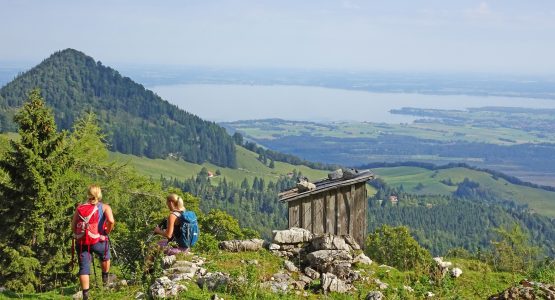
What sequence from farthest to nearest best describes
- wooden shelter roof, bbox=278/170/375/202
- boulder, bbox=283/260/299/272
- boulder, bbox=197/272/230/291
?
wooden shelter roof, bbox=278/170/375/202 < boulder, bbox=283/260/299/272 < boulder, bbox=197/272/230/291

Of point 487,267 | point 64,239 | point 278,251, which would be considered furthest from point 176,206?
point 64,239

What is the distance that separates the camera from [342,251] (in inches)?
710

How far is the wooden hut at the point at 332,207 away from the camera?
22.7m

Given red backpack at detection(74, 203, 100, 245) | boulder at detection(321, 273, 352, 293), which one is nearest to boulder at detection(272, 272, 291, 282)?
boulder at detection(321, 273, 352, 293)

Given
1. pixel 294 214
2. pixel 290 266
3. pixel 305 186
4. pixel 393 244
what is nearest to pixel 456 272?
pixel 290 266

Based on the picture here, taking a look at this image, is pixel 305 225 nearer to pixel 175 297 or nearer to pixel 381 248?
pixel 175 297

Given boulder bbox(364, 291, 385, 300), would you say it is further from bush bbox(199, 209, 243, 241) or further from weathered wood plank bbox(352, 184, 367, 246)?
bush bbox(199, 209, 243, 241)

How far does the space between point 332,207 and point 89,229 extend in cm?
1144

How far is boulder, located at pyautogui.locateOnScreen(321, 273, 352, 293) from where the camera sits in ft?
50.6

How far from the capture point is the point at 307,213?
22.9m

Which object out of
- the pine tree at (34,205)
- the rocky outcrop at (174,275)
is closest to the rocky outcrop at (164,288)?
the rocky outcrop at (174,275)

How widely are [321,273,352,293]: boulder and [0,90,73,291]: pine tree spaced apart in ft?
54.6

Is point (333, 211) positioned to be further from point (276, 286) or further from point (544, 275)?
point (544, 275)

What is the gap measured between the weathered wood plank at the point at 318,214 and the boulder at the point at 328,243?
3.70 metres
